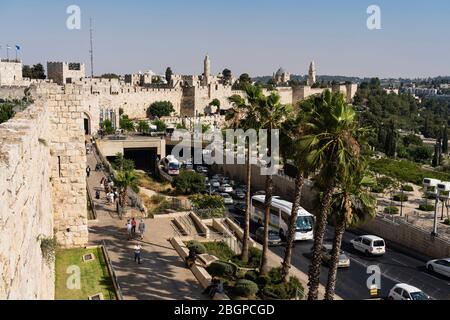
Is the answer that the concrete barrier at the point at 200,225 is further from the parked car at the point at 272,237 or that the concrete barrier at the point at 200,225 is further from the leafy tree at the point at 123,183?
the leafy tree at the point at 123,183

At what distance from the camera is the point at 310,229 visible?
21.4 m

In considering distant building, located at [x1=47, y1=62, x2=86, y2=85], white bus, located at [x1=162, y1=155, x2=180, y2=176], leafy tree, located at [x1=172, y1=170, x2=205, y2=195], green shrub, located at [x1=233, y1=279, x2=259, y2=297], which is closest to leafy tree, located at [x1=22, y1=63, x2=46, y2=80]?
distant building, located at [x1=47, y1=62, x2=86, y2=85]

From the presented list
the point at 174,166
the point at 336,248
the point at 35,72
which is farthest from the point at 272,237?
the point at 35,72

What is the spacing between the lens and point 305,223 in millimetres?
21375

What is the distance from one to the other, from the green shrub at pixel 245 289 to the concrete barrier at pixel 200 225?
5.23m

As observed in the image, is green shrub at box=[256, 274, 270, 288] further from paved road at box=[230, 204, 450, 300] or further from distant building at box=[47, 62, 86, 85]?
distant building at box=[47, 62, 86, 85]

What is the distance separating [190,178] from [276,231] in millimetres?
11240

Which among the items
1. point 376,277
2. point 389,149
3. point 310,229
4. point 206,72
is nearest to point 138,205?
point 310,229

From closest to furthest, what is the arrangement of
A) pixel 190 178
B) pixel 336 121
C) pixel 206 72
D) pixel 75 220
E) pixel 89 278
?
pixel 336 121 → pixel 89 278 → pixel 75 220 → pixel 190 178 → pixel 206 72

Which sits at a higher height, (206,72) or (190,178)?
(206,72)

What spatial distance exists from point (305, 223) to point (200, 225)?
487 centimetres

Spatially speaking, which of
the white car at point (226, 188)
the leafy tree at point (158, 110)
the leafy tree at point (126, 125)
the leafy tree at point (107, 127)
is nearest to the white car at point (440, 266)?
the white car at point (226, 188)
